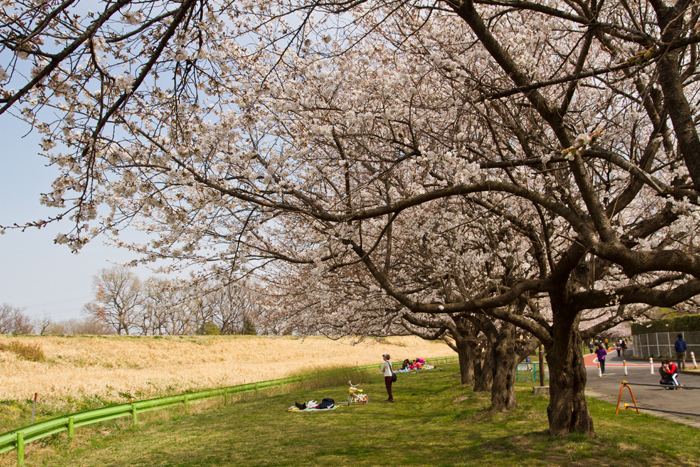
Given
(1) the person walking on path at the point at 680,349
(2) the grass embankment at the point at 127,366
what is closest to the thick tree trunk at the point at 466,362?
(2) the grass embankment at the point at 127,366

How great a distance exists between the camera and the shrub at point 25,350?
24.0 m

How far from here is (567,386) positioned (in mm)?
7262

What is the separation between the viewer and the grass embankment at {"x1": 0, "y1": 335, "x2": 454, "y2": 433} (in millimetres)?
14219

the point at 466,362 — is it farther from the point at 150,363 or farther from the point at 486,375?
the point at 150,363

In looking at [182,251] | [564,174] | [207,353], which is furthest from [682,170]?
[207,353]

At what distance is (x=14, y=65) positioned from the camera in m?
3.13

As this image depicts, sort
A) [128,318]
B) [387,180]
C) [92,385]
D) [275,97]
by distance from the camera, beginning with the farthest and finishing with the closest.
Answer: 1. [128,318]
2. [92,385]
3. [387,180]
4. [275,97]

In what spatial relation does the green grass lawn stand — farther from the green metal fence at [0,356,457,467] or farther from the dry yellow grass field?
the dry yellow grass field

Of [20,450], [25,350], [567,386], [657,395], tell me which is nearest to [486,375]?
[657,395]

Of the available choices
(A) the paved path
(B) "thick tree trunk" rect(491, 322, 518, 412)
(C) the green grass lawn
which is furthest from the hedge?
(C) the green grass lawn

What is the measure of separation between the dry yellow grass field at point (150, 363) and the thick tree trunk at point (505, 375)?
7659mm

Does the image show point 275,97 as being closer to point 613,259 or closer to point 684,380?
point 613,259

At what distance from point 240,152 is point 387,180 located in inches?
99.4

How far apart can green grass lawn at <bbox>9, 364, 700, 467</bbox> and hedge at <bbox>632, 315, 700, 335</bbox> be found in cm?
1682
